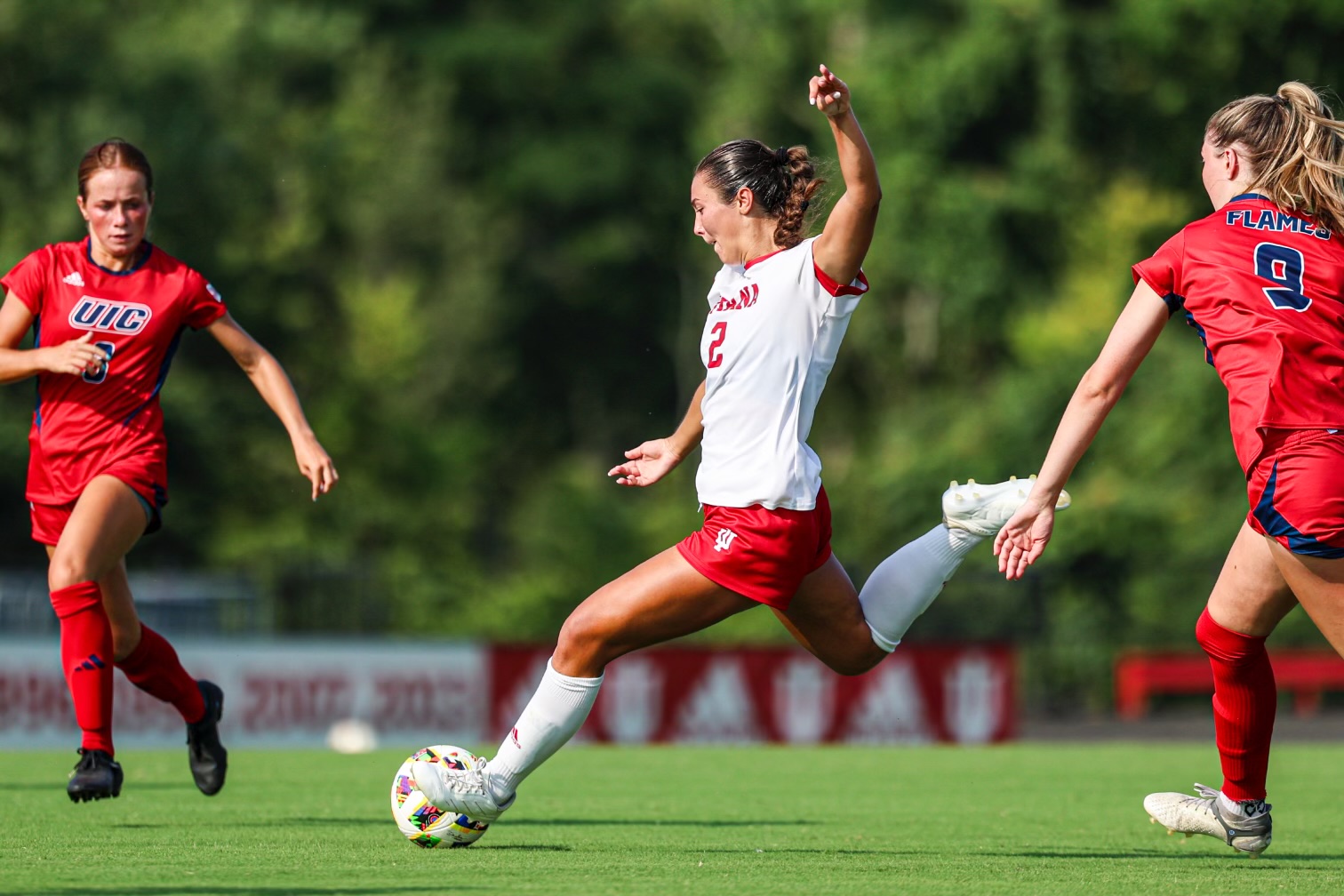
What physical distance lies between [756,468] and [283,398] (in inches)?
85.8

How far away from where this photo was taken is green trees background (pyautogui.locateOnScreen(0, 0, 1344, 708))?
26.9 m

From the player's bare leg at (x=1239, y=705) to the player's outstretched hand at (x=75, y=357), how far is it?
3548mm

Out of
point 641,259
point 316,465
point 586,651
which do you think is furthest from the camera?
point 641,259

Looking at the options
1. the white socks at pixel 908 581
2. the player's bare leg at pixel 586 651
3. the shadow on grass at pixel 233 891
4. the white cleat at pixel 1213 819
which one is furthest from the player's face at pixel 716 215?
the white cleat at pixel 1213 819

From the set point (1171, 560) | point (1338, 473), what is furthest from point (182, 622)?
point (1338, 473)

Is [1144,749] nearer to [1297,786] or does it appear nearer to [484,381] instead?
[1297,786]

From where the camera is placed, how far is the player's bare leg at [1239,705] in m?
5.60

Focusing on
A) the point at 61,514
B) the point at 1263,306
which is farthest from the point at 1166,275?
the point at 61,514

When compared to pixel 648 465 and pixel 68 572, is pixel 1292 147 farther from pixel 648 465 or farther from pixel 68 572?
pixel 68 572

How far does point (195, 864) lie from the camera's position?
525 centimetres

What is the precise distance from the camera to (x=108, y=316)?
6.67 metres

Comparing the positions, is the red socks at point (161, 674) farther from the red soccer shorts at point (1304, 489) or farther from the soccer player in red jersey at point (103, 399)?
the red soccer shorts at point (1304, 489)

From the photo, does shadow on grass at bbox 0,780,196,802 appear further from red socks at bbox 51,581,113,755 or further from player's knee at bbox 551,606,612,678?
player's knee at bbox 551,606,612,678

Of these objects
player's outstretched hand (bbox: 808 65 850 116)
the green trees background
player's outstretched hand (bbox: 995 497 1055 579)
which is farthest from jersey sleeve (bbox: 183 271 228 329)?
the green trees background
